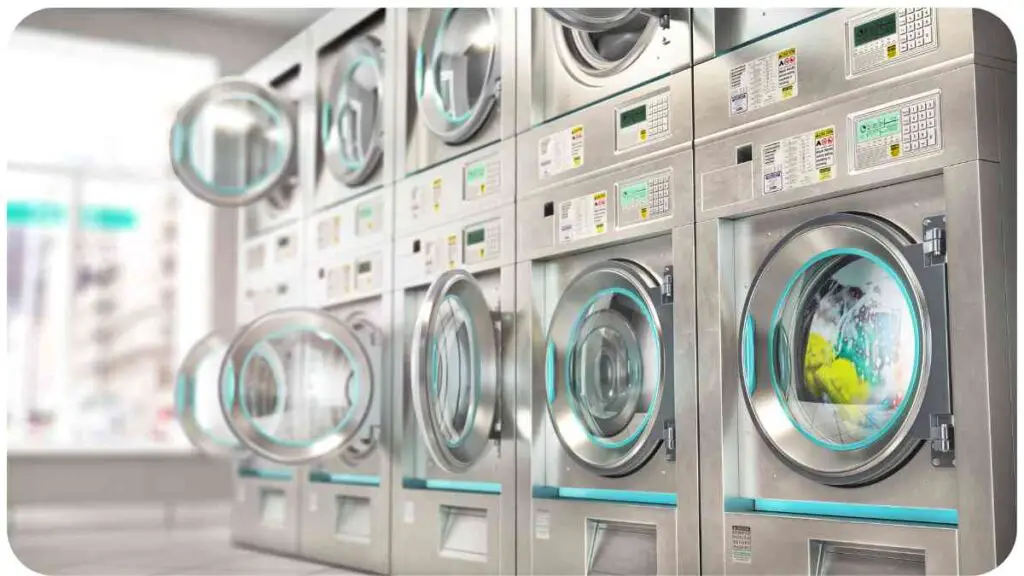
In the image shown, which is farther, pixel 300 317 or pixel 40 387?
pixel 40 387

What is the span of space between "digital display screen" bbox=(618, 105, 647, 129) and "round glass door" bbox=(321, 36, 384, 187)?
60.3 inches

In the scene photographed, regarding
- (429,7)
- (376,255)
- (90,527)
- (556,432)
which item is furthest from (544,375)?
(90,527)

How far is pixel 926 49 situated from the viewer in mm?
Answer: 2412

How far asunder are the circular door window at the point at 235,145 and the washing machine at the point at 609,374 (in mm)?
2002

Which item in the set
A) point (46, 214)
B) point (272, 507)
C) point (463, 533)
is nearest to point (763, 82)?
point (463, 533)

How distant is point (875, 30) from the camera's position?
253cm

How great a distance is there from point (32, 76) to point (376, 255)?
4.07 metres

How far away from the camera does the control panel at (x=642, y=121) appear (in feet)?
10.1

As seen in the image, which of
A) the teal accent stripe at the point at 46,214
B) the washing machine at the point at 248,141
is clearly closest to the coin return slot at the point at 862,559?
the washing machine at the point at 248,141

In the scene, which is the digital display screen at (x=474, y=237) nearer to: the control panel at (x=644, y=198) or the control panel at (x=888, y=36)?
the control panel at (x=644, y=198)

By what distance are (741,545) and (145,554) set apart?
135 inches

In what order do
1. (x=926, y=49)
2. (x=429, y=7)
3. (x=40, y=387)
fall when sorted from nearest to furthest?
(x=926, y=49) < (x=429, y=7) < (x=40, y=387)

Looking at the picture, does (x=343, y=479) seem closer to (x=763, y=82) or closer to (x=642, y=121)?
(x=642, y=121)

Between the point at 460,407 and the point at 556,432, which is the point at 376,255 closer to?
the point at 460,407
